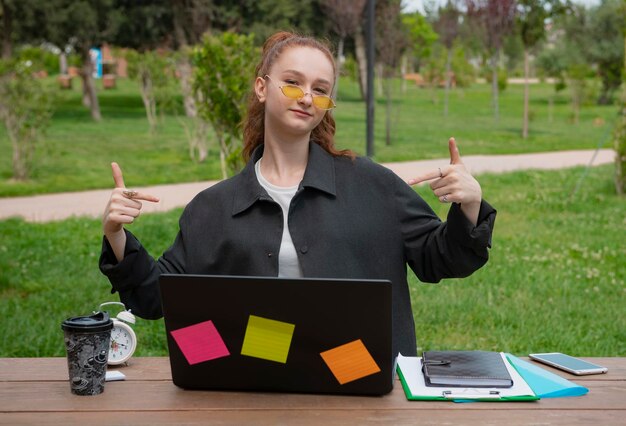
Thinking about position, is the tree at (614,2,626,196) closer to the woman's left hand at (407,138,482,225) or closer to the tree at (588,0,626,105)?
the woman's left hand at (407,138,482,225)

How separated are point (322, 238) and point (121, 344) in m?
0.61

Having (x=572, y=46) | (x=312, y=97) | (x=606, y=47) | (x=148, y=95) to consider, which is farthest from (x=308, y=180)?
(x=572, y=46)

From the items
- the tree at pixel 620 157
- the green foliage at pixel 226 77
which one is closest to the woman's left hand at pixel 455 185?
the green foliage at pixel 226 77

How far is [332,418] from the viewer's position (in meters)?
2.05

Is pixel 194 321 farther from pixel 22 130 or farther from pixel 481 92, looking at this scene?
pixel 481 92

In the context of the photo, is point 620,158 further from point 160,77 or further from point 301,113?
point 160,77

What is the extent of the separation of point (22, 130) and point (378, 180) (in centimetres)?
1064

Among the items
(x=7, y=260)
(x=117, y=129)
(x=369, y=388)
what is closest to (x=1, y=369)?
(x=369, y=388)

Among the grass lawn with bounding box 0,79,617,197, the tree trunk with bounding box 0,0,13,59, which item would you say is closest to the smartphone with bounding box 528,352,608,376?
the grass lawn with bounding box 0,79,617,197

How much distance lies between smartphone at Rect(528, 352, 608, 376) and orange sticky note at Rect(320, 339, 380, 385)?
0.61m

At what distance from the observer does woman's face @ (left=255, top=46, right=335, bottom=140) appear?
2.63 metres

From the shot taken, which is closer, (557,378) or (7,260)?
(557,378)

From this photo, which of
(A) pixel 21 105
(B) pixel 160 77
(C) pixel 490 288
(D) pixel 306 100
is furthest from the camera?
(B) pixel 160 77

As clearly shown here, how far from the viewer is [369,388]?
2.17 metres
